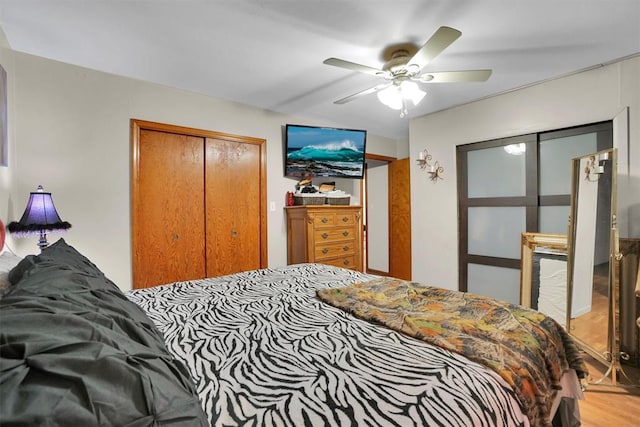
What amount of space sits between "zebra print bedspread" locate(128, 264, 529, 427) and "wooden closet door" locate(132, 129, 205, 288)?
5.39 feet

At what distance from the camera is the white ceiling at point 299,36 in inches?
67.8

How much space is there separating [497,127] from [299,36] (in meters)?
2.36

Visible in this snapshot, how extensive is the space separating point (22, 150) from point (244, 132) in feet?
5.95

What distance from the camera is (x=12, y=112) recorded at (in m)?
2.11

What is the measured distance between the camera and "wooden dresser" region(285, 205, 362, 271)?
3.37m

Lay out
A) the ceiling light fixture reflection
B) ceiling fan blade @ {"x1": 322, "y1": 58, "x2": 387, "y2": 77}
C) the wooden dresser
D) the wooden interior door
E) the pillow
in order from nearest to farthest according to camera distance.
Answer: the pillow
ceiling fan blade @ {"x1": 322, "y1": 58, "x2": 387, "y2": 77}
the ceiling light fixture reflection
the wooden dresser
the wooden interior door

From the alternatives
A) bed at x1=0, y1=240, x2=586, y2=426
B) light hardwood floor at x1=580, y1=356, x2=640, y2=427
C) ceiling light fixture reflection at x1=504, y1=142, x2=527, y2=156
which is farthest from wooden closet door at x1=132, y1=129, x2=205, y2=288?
ceiling light fixture reflection at x1=504, y1=142, x2=527, y2=156

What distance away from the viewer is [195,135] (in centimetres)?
299

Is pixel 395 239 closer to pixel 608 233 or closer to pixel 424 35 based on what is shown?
pixel 608 233

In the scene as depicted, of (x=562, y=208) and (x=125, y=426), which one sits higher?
(x=562, y=208)

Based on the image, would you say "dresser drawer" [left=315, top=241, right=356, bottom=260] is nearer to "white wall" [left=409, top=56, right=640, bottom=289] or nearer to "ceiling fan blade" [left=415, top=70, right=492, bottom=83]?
"white wall" [left=409, top=56, right=640, bottom=289]

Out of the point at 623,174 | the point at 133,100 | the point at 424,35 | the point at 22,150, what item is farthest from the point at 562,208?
the point at 22,150

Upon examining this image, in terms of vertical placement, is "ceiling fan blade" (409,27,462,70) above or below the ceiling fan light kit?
above

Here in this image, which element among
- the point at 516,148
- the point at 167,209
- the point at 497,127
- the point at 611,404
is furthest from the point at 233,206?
the point at 611,404
